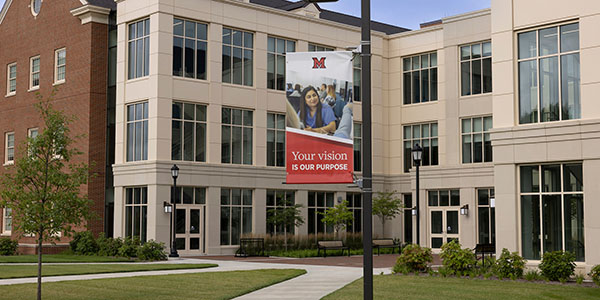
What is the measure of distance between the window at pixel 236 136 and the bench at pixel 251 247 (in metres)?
4.44

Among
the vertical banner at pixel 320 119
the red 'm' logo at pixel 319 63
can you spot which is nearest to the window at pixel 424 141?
the vertical banner at pixel 320 119

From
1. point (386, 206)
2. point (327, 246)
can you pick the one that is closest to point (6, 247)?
point (327, 246)

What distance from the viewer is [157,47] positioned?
39.2m

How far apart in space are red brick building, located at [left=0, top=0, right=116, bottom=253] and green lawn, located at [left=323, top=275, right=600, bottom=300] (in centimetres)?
2215

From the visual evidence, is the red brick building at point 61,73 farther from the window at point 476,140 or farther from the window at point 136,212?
the window at point 476,140

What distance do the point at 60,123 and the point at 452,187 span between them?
29438 mm

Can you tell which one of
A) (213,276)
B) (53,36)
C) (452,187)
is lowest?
(213,276)

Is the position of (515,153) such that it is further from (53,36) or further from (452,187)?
(53,36)

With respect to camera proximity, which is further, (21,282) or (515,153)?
(515,153)

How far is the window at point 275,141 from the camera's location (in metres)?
43.8

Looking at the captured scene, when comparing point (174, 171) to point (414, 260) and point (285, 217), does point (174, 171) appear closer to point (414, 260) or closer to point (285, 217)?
point (285, 217)

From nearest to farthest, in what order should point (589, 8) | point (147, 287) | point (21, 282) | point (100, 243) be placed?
point (147, 287), point (21, 282), point (589, 8), point (100, 243)

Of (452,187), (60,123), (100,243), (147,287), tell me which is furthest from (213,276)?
(452,187)

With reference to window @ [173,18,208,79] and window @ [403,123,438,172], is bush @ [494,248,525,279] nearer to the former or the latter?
window @ [173,18,208,79]
